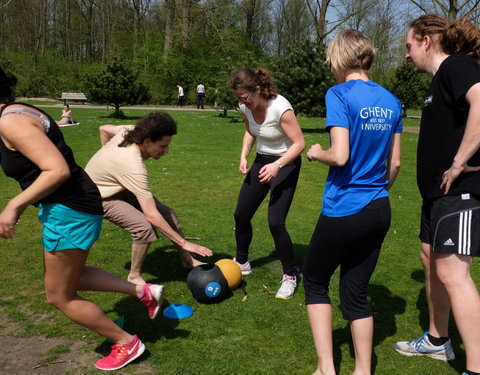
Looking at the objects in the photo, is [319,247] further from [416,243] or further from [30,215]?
[30,215]

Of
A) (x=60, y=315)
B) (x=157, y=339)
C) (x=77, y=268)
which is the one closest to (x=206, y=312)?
(x=157, y=339)

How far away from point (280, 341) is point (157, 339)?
39.8 inches

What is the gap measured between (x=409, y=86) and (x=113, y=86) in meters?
17.1

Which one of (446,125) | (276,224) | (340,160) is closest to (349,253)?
(340,160)

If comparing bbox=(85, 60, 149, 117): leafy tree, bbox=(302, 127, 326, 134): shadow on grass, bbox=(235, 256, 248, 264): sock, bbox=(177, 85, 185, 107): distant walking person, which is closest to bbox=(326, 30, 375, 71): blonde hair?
bbox=(235, 256, 248, 264): sock

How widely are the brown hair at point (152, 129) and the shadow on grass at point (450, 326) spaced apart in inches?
110

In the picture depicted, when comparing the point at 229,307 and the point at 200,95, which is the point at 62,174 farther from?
the point at 200,95

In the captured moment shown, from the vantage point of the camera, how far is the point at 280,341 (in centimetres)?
383

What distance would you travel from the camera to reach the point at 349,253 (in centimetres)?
298

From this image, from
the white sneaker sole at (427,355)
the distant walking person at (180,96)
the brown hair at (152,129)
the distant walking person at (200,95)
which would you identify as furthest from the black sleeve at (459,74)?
the distant walking person at (180,96)

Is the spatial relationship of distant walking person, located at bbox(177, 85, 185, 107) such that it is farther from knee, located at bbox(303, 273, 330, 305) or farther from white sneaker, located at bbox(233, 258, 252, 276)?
knee, located at bbox(303, 273, 330, 305)

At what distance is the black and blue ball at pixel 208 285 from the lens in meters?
4.41

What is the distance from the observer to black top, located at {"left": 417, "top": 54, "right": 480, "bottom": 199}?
283 centimetres

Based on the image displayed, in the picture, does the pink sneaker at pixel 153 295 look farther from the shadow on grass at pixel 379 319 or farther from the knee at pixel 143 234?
the shadow on grass at pixel 379 319
